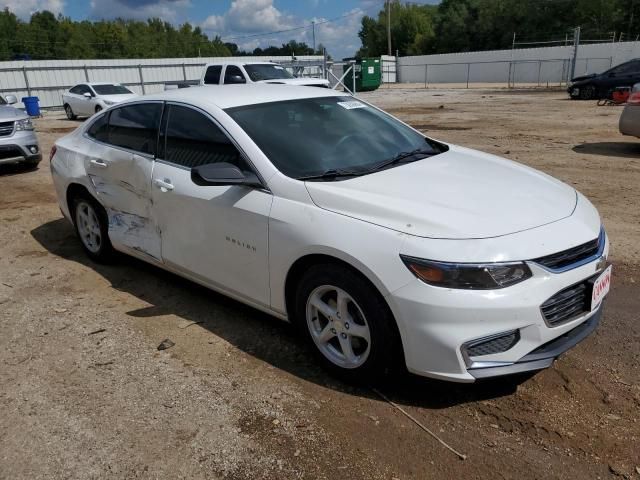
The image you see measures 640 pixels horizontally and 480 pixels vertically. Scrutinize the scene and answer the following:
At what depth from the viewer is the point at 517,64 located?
45.9m

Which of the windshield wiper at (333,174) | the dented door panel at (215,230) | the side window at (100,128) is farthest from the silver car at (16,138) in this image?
the windshield wiper at (333,174)

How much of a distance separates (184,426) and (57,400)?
2.78ft

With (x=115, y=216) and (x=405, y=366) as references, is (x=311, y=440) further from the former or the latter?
(x=115, y=216)

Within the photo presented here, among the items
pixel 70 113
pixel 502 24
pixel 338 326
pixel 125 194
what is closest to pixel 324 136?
pixel 338 326

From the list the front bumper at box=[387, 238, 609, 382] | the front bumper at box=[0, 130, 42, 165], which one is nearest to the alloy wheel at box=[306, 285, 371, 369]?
the front bumper at box=[387, 238, 609, 382]

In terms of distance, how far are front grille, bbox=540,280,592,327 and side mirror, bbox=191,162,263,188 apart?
176 centimetres

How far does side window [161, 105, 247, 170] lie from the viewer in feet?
11.8

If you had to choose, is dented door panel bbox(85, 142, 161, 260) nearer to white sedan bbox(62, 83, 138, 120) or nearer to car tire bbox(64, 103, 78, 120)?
white sedan bbox(62, 83, 138, 120)

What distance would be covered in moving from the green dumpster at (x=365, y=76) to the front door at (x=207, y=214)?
3189 cm

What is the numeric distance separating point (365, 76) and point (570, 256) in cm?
3448

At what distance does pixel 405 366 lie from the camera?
284cm

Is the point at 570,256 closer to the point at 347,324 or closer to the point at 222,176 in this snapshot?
the point at 347,324

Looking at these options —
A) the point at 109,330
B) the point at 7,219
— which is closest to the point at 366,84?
the point at 7,219

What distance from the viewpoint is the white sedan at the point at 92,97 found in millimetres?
19891
